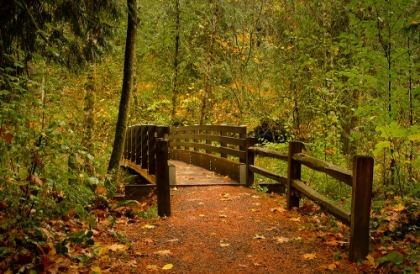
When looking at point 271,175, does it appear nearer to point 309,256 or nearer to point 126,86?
point 309,256

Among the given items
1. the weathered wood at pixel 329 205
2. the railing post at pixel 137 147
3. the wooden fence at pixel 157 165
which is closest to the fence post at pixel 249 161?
the wooden fence at pixel 157 165

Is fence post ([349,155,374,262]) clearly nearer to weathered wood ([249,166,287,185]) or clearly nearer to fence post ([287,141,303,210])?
fence post ([287,141,303,210])

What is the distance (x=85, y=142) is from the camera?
1090 cm

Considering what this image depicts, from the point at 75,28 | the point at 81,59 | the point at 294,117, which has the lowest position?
the point at 294,117

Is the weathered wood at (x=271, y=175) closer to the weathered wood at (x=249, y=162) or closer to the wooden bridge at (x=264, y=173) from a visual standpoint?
the wooden bridge at (x=264, y=173)

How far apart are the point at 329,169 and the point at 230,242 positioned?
1.79 metres

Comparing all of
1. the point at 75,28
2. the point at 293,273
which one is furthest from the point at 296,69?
the point at 293,273

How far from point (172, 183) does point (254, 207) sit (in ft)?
8.48

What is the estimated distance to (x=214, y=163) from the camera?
1167 centimetres

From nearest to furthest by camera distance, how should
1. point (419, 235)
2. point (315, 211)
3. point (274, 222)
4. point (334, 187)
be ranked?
1. point (419, 235)
2. point (274, 222)
3. point (315, 211)
4. point (334, 187)

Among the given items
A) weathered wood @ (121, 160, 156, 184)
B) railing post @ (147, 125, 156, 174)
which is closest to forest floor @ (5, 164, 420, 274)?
weathered wood @ (121, 160, 156, 184)

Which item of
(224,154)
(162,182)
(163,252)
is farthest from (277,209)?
(224,154)

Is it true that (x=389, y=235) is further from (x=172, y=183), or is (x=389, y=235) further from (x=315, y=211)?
(x=172, y=183)

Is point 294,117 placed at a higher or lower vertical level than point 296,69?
lower
